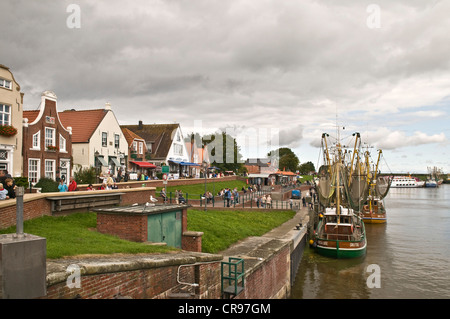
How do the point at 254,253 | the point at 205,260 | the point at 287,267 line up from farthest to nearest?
the point at 287,267
the point at 254,253
the point at 205,260

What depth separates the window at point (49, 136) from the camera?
90.7 ft

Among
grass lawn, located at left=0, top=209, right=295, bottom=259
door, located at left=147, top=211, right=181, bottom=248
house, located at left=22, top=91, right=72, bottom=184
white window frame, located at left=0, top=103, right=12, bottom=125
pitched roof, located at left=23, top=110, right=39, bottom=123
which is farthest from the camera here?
pitched roof, located at left=23, top=110, right=39, bottom=123

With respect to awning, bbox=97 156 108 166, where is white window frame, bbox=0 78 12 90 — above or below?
above

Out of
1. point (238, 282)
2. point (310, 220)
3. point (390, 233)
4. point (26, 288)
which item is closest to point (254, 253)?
point (238, 282)

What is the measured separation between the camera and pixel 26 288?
5250 millimetres

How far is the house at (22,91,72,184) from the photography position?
25.7 meters

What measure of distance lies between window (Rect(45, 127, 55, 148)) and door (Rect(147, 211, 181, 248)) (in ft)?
62.3

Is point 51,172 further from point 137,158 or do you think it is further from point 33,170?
point 137,158

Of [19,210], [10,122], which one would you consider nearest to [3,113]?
[10,122]

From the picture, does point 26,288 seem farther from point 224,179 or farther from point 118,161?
point 224,179

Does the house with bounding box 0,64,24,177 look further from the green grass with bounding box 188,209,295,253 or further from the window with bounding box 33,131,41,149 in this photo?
the green grass with bounding box 188,209,295,253

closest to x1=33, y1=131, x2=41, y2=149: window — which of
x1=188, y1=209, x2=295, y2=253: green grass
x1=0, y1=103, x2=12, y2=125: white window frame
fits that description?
x1=0, y1=103, x2=12, y2=125: white window frame

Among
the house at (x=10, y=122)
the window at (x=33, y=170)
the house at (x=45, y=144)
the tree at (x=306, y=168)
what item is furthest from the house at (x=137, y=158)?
the tree at (x=306, y=168)

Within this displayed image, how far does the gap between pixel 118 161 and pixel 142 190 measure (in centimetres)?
2152
